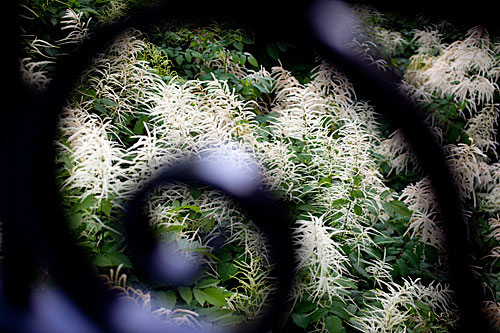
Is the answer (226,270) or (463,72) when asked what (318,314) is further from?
(463,72)

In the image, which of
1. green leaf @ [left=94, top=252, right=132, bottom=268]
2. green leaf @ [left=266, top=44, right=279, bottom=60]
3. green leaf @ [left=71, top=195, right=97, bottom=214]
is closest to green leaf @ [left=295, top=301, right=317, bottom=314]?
green leaf @ [left=94, top=252, right=132, bottom=268]

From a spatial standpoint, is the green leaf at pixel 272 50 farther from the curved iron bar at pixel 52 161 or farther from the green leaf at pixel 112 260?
the curved iron bar at pixel 52 161

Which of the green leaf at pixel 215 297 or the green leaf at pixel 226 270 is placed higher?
the green leaf at pixel 215 297

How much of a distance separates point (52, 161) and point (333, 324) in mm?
976

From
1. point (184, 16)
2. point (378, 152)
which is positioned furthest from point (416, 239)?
point (184, 16)

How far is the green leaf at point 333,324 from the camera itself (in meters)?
1.15

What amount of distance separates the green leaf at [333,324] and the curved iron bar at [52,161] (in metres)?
0.86

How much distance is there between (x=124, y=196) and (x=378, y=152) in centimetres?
130

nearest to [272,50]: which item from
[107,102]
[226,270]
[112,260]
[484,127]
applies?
[484,127]

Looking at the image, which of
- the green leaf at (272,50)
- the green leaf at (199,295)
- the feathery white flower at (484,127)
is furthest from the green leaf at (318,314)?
the green leaf at (272,50)

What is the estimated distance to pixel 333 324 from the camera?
1.17 m

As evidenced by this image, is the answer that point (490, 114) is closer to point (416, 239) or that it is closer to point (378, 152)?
point (378, 152)

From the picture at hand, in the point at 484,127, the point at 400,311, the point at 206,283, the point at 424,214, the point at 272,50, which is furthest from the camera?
the point at 272,50

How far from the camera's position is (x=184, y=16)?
1.03 ft
